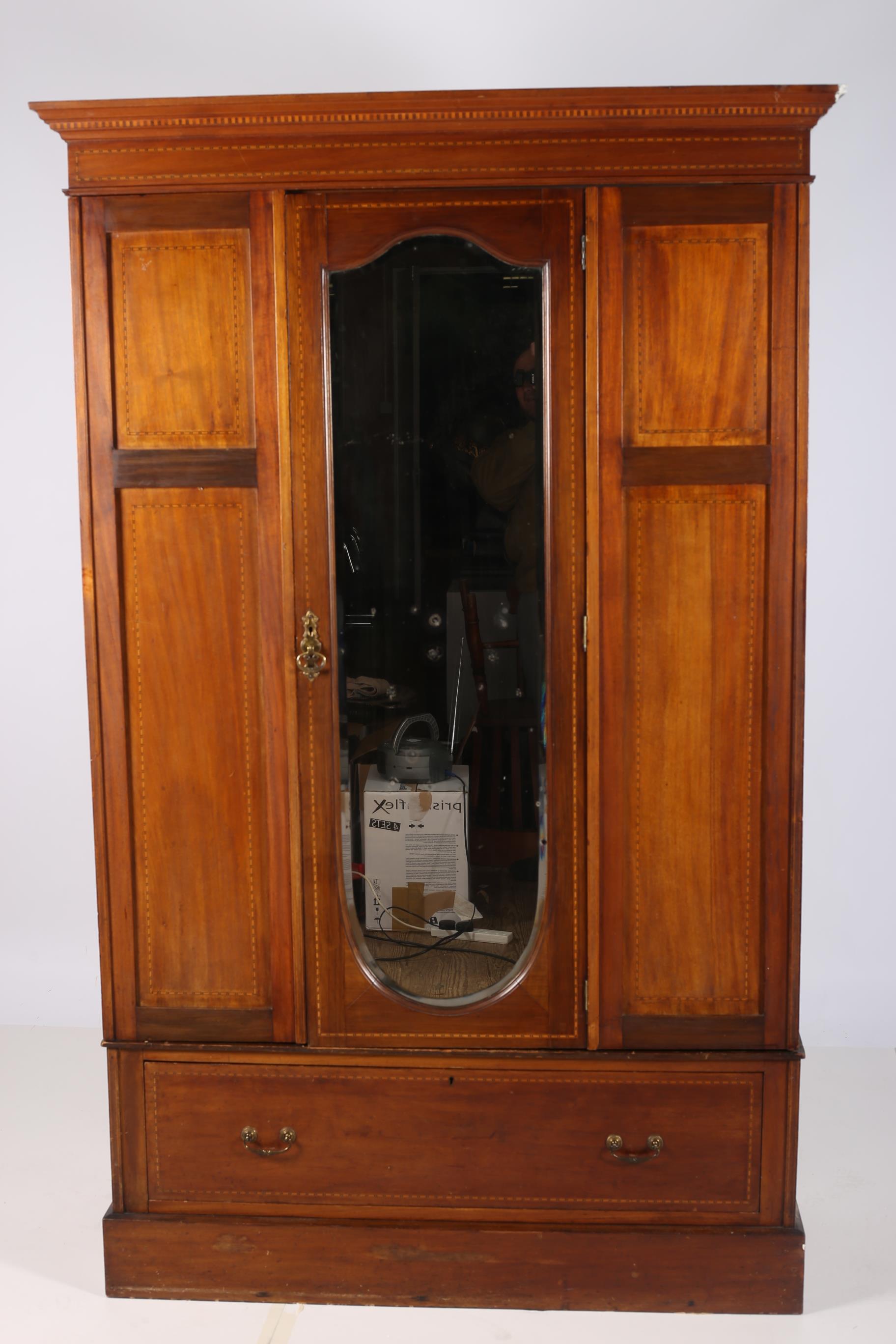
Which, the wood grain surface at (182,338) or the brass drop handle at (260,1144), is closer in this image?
→ the wood grain surface at (182,338)

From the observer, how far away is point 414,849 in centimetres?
222

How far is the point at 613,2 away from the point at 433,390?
59.8 inches

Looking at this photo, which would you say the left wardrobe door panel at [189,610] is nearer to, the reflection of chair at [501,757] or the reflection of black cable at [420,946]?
the reflection of black cable at [420,946]

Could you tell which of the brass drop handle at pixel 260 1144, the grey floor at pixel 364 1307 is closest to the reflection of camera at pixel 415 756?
the brass drop handle at pixel 260 1144

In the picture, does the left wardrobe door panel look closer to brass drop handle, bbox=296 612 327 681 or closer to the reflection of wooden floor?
brass drop handle, bbox=296 612 327 681

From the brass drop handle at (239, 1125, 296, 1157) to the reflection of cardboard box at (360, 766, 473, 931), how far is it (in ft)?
1.39

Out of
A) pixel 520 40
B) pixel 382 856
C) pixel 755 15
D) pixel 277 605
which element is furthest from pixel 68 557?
pixel 755 15

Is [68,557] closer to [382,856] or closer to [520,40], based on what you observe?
[382,856]

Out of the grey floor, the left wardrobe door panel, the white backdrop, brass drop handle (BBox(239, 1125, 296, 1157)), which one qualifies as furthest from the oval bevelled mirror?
the white backdrop

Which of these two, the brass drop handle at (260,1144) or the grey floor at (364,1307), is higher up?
the brass drop handle at (260,1144)

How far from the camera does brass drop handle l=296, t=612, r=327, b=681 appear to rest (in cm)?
214

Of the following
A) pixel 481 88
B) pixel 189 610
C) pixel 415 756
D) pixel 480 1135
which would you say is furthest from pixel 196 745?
pixel 481 88

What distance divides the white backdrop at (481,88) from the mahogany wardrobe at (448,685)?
1.08 m

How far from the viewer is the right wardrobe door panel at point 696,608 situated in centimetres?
204
